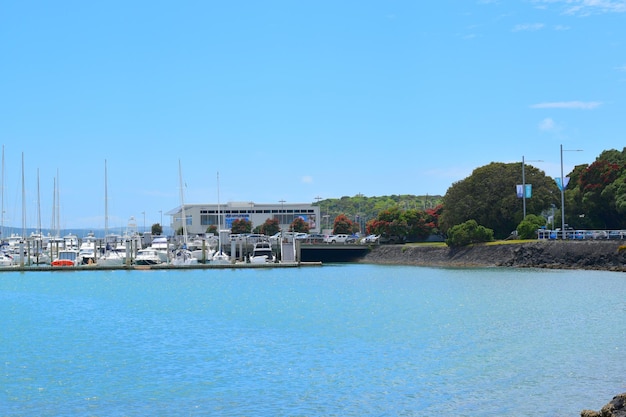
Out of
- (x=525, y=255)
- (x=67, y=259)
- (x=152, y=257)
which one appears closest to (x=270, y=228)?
(x=152, y=257)

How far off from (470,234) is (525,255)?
11.2 metres

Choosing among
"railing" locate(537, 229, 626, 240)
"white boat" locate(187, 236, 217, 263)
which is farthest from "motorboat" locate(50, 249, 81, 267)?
"railing" locate(537, 229, 626, 240)

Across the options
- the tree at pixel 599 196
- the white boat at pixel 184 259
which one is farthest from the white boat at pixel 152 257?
the tree at pixel 599 196

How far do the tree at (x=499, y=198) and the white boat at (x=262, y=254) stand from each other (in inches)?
966

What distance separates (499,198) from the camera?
106312mm

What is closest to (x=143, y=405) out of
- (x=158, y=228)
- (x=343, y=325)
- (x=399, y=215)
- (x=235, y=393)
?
(x=235, y=393)

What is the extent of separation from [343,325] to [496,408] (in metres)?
19.7

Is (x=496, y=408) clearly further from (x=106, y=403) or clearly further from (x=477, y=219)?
(x=477, y=219)

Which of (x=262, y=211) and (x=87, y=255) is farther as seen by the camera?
(x=262, y=211)

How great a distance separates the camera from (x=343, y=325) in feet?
141

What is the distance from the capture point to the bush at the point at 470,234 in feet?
328

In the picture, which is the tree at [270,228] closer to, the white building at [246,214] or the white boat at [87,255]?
the white building at [246,214]

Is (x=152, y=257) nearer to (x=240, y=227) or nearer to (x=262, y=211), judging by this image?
(x=240, y=227)

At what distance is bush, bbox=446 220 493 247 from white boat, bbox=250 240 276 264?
2425 cm
